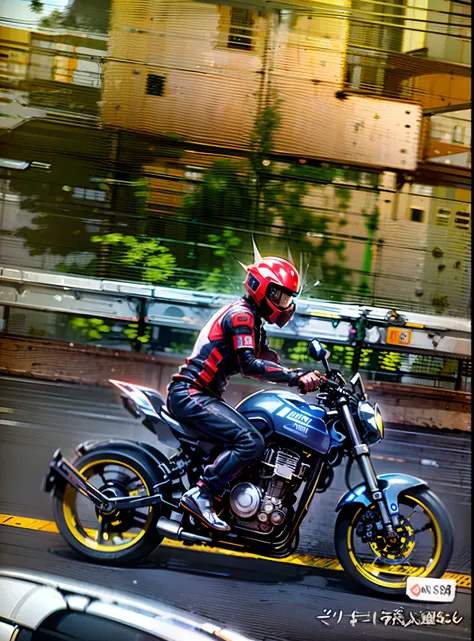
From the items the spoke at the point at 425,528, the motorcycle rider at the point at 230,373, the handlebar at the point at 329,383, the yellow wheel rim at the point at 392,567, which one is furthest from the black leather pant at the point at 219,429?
the spoke at the point at 425,528

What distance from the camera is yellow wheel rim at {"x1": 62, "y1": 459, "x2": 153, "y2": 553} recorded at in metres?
3.48

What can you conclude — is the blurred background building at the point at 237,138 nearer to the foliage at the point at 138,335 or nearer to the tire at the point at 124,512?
the foliage at the point at 138,335

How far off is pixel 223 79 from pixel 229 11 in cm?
34

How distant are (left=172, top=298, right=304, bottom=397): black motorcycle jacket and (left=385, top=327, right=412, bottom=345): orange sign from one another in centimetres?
51

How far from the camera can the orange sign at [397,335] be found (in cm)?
348

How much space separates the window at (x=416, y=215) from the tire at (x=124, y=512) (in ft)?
6.31

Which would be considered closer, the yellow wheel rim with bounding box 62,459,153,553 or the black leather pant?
the black leather pant

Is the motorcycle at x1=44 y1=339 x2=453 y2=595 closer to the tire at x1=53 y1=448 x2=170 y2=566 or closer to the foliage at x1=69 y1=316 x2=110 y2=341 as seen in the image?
the tire at x1=53 y1=448 x2=170 y2=566

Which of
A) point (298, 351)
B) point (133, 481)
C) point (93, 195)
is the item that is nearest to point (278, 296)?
point (298, 351)

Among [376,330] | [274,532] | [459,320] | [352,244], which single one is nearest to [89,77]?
[352,244]

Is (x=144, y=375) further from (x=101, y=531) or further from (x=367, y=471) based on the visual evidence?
(x=367, y=471)

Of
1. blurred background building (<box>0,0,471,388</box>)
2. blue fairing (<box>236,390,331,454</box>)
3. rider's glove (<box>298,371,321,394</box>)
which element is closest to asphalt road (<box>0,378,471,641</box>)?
blue fairing (<box>236,390,331,454</box>)

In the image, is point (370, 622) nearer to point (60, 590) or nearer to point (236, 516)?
point (236, 516)

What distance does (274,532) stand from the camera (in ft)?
11.2
